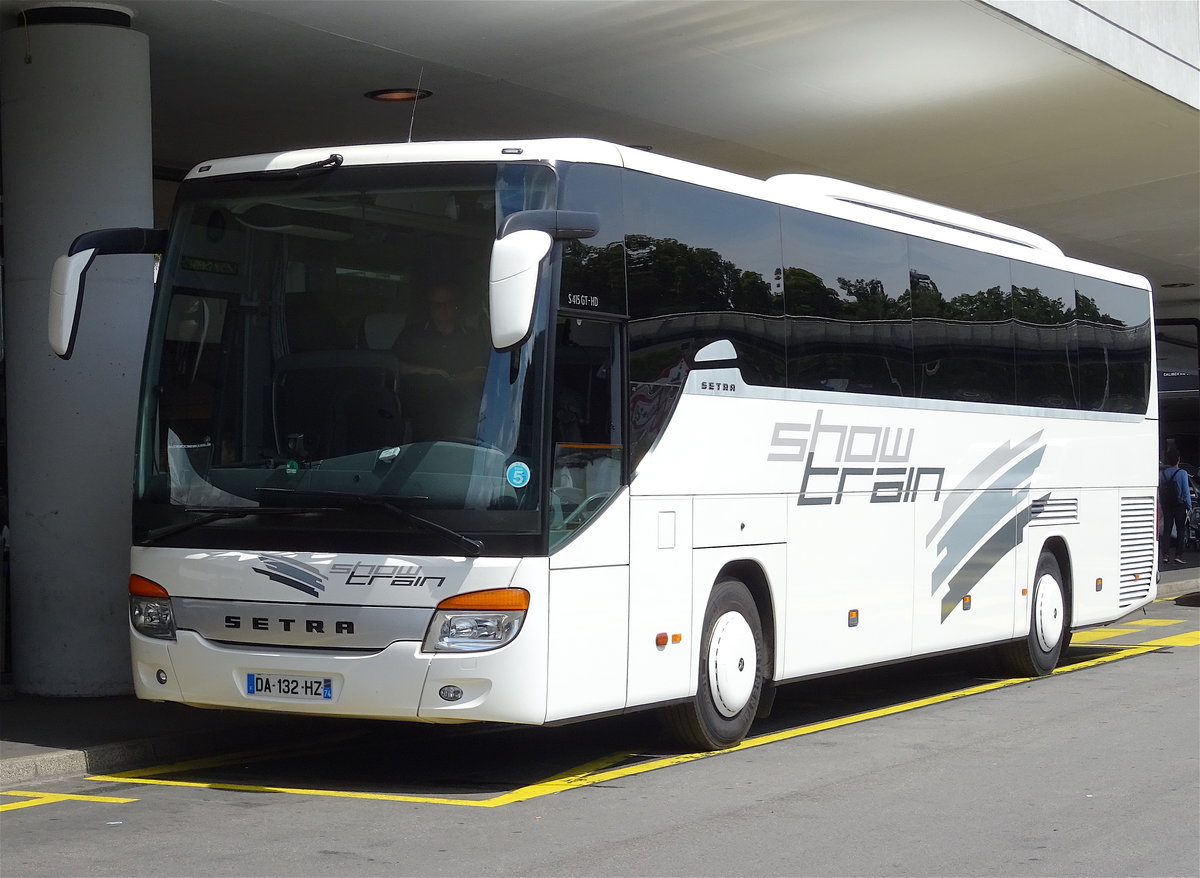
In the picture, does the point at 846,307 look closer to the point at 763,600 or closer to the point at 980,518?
the point at 763,600

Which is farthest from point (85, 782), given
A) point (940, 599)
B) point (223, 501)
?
point (940, 599)

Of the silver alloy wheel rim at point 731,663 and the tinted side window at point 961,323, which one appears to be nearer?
the silver alloy wheel rim at point 731,663

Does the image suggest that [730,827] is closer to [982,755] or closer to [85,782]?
[982,755]

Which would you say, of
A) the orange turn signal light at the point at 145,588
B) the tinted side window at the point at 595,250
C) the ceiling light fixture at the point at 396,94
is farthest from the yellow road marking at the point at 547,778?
the ceiling light fixture at the point at 396,94

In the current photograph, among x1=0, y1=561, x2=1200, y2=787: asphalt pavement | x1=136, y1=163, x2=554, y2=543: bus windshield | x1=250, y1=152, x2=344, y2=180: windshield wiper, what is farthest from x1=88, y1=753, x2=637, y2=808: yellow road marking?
x1=250, y1=152, x2=344, y2=180: windshield wiper

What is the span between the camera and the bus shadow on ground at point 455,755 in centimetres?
878

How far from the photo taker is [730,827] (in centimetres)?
754

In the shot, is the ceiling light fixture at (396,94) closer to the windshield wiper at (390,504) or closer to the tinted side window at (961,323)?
the tinted side window at (961,323)

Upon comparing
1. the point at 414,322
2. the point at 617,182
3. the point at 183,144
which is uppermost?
the point at 183,144

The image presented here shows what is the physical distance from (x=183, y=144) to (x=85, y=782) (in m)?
9.87

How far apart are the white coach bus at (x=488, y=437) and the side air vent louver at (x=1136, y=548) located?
573 cm

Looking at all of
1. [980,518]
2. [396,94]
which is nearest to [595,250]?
[980,518]

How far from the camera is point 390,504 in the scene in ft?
27.0

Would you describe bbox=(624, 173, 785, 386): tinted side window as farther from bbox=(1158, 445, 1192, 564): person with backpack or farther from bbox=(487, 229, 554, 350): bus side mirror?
bbox=(1158, 445, 1192, 564): person with backpack
